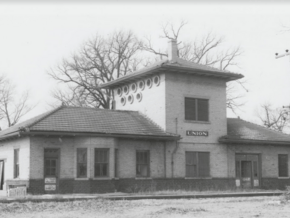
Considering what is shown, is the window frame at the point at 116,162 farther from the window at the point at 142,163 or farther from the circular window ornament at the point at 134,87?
the circular window ornament at the point at 134,87

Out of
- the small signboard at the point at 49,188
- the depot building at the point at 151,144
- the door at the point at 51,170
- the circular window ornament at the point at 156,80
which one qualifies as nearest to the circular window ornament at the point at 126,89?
the depot building at the point at 151,144

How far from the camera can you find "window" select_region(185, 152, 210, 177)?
92.5ft

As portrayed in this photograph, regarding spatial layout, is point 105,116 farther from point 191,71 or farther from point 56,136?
point 191,71

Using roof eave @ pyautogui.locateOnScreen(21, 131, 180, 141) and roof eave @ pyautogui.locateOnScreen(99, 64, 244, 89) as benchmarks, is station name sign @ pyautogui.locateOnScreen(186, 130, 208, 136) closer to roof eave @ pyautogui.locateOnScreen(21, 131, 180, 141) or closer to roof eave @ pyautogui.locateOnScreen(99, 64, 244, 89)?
roof eave @ pyautogui.locateOnScreen(21, 131, 180, 141)

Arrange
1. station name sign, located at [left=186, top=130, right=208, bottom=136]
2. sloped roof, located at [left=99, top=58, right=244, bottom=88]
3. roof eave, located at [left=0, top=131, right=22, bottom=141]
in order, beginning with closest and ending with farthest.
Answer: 1. roof eave, located at [left=0, top=131, right=22, bottom=141]
2. sloped roof, located at [left=99, top=58, right=244, bottom=88]
3. station name sign, located at [left=186, top=130, right=208, bottom=136]

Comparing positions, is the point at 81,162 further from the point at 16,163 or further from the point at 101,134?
the point at 16,163

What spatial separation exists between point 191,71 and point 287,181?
10.1 m

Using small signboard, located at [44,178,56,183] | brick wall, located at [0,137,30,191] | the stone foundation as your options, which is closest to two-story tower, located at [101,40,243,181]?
the stone foundation

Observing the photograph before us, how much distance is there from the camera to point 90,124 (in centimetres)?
2561

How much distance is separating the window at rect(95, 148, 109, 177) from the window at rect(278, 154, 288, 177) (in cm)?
1246

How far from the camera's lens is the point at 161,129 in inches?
1095

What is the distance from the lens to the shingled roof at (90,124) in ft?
78.2

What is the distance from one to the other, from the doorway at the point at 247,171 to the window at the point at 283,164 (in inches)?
74.8

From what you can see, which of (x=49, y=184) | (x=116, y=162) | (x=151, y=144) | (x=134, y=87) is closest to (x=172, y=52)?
(x=134, y=87)
